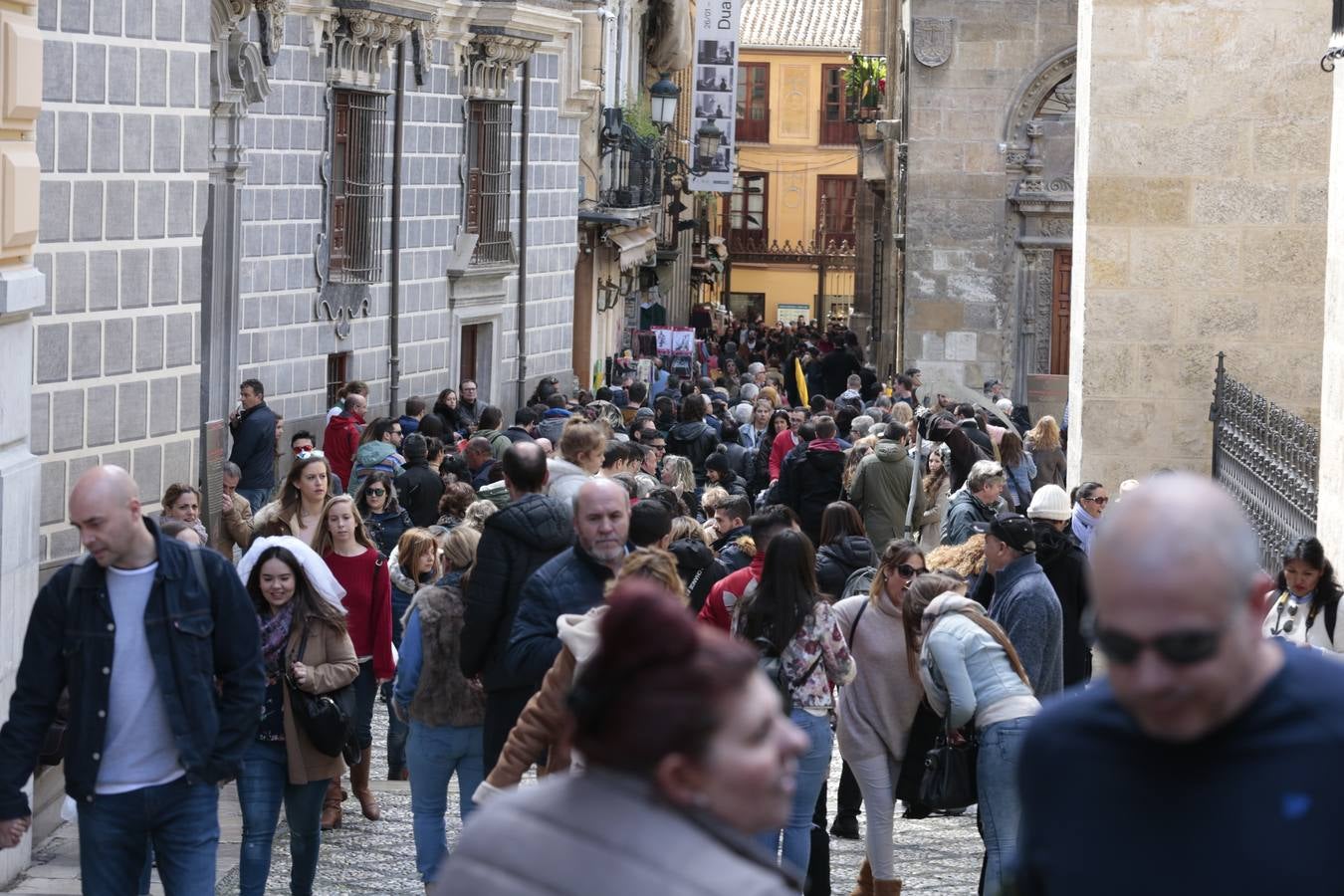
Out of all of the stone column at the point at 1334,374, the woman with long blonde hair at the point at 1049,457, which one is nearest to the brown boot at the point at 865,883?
the stone column at the point at 1334,374

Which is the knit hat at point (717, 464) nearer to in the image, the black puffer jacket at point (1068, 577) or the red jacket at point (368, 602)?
the black puffer jacket at point (1068, 577)

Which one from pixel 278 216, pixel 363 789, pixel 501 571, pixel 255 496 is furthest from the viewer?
pixel 278 216

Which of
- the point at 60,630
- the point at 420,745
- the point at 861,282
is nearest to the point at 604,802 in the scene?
the point at 60,630

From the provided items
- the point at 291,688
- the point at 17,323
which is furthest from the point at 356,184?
the point at 291,688

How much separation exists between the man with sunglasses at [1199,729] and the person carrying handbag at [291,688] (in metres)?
4.47

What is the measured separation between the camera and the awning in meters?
31.2

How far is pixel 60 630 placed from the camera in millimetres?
5457

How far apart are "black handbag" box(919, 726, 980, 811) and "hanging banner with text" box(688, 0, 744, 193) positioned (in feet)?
110

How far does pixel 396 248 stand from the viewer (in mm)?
20172

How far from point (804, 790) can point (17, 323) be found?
3059 mm

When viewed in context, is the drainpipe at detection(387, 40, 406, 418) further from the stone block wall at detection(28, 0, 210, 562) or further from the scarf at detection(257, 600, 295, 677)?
the scarf at detection(257, 600, 295, 677)

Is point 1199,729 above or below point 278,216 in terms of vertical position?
below

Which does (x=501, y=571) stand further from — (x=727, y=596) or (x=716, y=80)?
(x=716, y=80)

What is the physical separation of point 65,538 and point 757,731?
670cm
